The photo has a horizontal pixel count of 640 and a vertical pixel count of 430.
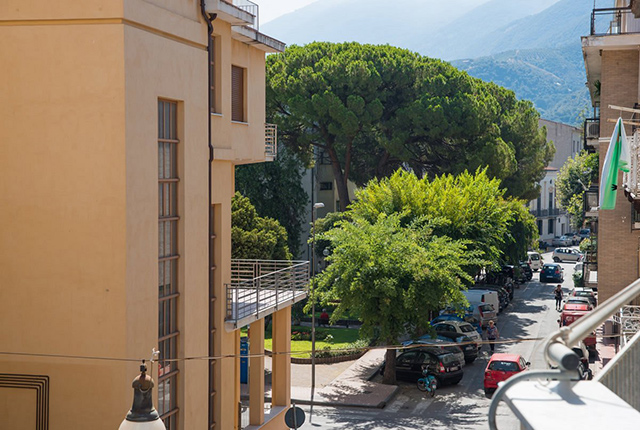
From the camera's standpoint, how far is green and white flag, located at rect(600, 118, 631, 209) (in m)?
17.4

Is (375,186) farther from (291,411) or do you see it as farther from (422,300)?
(291,411)

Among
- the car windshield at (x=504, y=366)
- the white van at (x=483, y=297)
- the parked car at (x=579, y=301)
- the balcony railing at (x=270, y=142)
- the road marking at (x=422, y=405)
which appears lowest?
the road marking at (x=422, y=405)

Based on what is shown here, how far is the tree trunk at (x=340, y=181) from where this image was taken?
1908 inches

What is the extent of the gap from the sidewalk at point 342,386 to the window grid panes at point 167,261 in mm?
12249

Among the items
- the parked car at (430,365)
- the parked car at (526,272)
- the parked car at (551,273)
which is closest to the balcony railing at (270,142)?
the parked car at (430,365)

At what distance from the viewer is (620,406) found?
340 centimetres

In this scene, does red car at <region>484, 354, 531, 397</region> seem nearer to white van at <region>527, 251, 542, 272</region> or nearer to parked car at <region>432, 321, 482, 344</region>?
parked car at <region>432, 321, 482, 344</region>

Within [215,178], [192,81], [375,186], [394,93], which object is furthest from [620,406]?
[394,93]

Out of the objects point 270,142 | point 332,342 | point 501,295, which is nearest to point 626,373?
point 270,142

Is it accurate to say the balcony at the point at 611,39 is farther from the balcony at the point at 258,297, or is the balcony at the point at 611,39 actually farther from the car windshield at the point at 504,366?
the balcony at the point at 258,297

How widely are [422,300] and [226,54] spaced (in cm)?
1318

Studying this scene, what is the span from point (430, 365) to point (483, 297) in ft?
39.4

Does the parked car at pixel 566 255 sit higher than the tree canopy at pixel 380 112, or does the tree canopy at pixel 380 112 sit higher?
the tree canopy at pixel 380 112

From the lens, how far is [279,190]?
46844 mm
